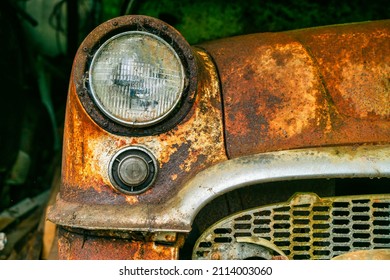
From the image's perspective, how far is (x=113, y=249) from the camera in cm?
145

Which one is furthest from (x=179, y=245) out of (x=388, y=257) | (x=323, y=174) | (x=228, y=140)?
(x=388, y=257)

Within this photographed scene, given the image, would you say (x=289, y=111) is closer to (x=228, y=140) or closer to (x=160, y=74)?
(x=228, y=140)

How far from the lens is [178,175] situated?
4.79 feet

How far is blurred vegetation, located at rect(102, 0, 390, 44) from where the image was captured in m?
2.31

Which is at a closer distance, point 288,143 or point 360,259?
point 360,259

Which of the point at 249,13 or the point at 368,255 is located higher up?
the point at 249,13

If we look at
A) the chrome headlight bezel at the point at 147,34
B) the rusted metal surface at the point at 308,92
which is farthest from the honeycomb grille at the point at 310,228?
the chrome headlight bezel at the point at 147,34

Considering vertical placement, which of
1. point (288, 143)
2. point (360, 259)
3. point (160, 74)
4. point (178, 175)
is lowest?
point (360, 259)

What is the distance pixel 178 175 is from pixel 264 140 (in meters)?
0.26

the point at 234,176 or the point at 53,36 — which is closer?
the point at 234,176

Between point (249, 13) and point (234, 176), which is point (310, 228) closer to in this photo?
point (234, 176)

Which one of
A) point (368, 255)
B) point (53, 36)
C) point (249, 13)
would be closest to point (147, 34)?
point (368, 255)

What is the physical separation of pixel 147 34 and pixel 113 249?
0.59 meters

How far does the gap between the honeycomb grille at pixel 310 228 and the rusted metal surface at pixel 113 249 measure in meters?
0.09
